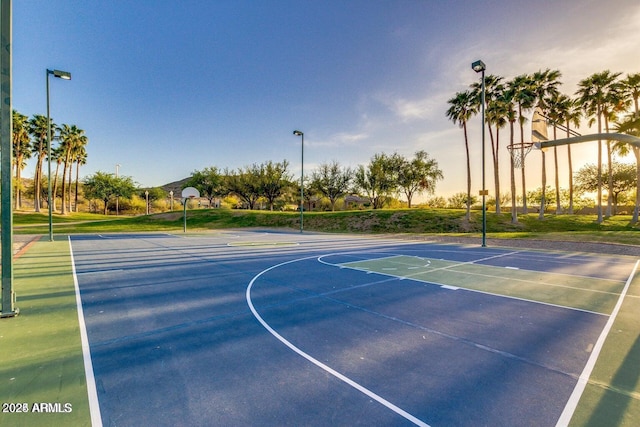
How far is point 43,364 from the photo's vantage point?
423 centimetres

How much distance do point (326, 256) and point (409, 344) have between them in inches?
399

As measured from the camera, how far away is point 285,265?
12180mm

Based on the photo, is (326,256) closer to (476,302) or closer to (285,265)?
(285,265)

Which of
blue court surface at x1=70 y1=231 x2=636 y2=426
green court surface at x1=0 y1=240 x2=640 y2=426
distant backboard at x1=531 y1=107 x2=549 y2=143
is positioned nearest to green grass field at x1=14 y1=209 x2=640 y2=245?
distant backboard at x1=531 y1=107 x2=549 y2=143

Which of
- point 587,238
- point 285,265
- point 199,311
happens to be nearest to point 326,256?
point 285,265

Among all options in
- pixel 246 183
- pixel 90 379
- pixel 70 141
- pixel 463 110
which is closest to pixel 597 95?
pixel 463 110

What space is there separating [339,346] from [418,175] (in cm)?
5336

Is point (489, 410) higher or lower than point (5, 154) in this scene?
lower

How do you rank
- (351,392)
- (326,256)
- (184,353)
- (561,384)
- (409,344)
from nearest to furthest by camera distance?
(351,392) < (561,384) < (184,353) < (409,344) < (326,256)

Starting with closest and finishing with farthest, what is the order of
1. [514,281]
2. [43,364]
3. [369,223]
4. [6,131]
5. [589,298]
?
[43,364], [6,131], [589,298], [514,281], [369,223]

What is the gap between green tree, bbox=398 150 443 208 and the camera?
54.4 m

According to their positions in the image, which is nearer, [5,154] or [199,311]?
[5,154]

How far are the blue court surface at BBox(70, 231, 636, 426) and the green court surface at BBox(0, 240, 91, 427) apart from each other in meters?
0.27

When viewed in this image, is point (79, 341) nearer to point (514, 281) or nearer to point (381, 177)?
point (514, 281)
